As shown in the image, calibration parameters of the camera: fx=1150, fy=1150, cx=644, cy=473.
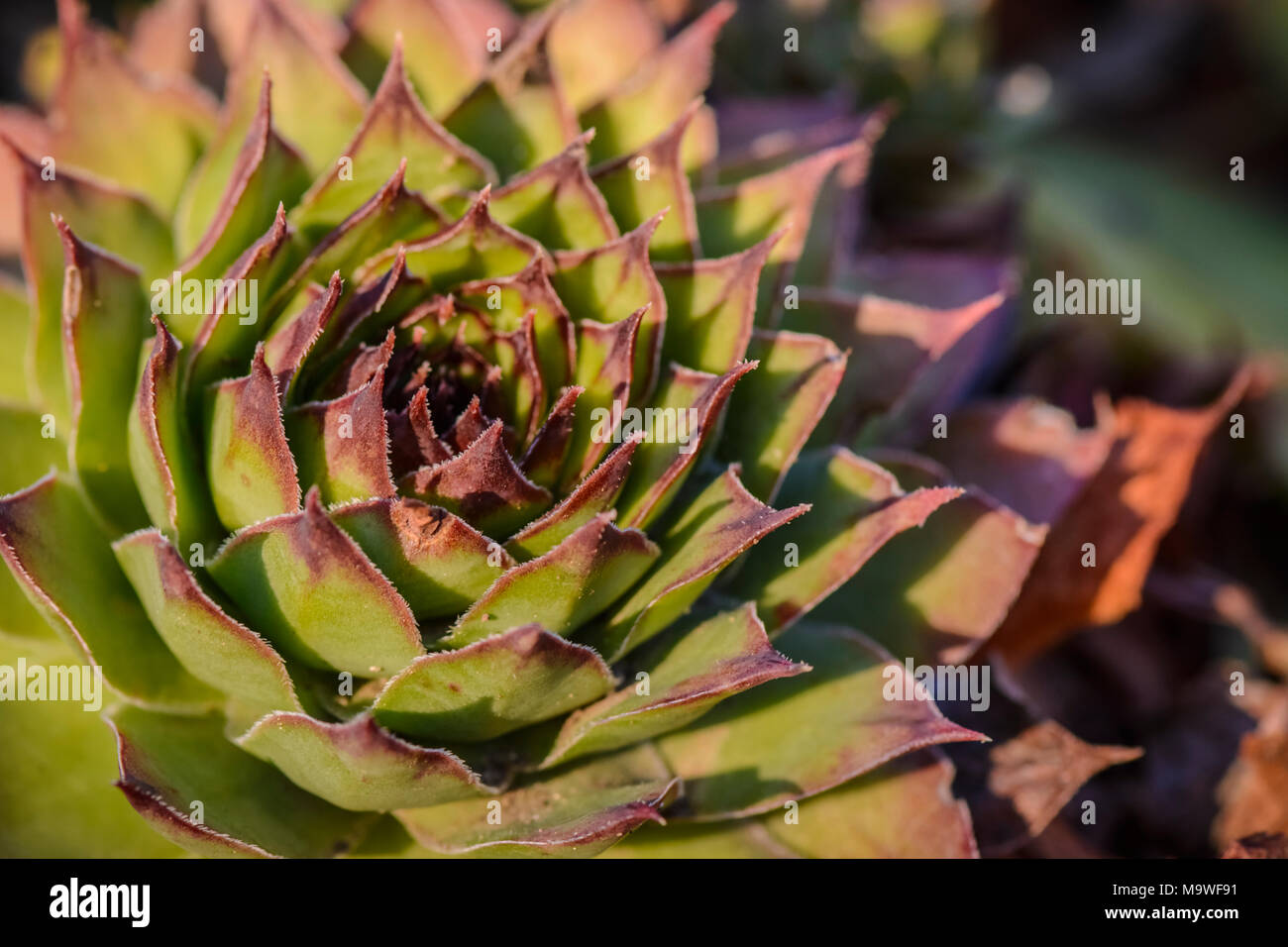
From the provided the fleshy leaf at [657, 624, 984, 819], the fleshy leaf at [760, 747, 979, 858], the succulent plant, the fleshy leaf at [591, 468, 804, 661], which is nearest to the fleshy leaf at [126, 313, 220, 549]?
the succulent plant

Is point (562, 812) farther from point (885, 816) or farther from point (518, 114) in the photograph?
point (518, 114)

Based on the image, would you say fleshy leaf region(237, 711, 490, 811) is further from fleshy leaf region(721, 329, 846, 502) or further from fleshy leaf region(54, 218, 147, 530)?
fleshy leaf region(721, 329, 846, 502)

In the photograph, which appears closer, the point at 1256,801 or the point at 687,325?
the point at 687,325

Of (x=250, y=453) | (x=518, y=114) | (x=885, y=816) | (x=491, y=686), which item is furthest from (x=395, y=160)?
(x=885, y=816)

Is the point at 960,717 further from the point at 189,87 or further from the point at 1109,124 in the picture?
the point at 1109,124

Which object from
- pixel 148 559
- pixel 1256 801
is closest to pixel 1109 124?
pixel 1256 801

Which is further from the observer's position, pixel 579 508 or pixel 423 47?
pixel 423 47

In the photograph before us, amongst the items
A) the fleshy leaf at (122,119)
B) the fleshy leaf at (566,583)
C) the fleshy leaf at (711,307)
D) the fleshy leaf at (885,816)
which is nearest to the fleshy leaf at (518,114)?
the fleshy leaf at (711,307)
